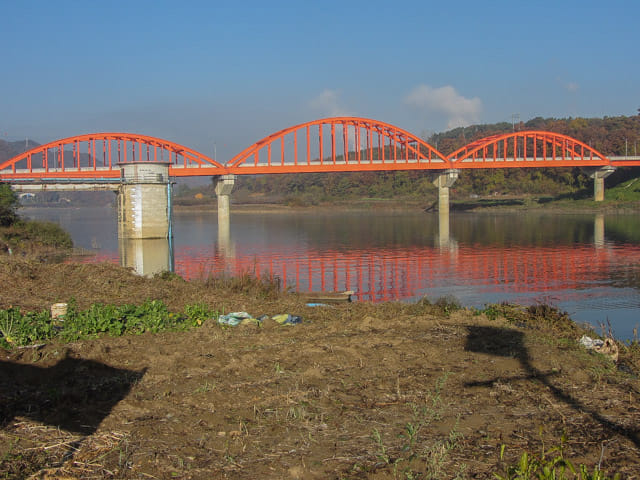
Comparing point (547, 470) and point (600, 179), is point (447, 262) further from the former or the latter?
point (600, 179)

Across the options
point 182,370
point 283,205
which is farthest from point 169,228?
point 283,205

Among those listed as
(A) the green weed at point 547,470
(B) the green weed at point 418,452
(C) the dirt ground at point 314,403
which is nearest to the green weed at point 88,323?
(C) the dirt ground at point 314,403

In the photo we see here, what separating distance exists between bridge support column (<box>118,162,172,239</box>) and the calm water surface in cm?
157

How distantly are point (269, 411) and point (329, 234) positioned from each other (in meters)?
41.5

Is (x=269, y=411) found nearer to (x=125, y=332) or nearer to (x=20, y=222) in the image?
(x=125, y=332)

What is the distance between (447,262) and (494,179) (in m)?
70.4

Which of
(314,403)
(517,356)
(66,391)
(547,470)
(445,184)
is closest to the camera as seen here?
(547,470)

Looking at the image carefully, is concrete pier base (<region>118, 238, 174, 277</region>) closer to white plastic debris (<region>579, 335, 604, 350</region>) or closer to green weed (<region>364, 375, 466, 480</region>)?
white plastic debris (<region>579, 335, 604, 350</region>)

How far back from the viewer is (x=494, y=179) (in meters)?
95.2

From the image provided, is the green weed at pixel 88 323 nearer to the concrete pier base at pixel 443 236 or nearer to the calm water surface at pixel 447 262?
the calm water surface at pixel 447 262

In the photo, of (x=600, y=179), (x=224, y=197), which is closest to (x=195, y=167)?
(x=224, y=197)

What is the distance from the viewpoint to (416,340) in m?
9.24

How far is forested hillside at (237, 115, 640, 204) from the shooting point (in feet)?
295

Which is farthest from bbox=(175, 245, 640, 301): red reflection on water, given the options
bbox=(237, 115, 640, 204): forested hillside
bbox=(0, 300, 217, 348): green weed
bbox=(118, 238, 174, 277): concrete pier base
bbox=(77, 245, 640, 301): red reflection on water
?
bbox=(237, 115, 640, 204): forested hillside
